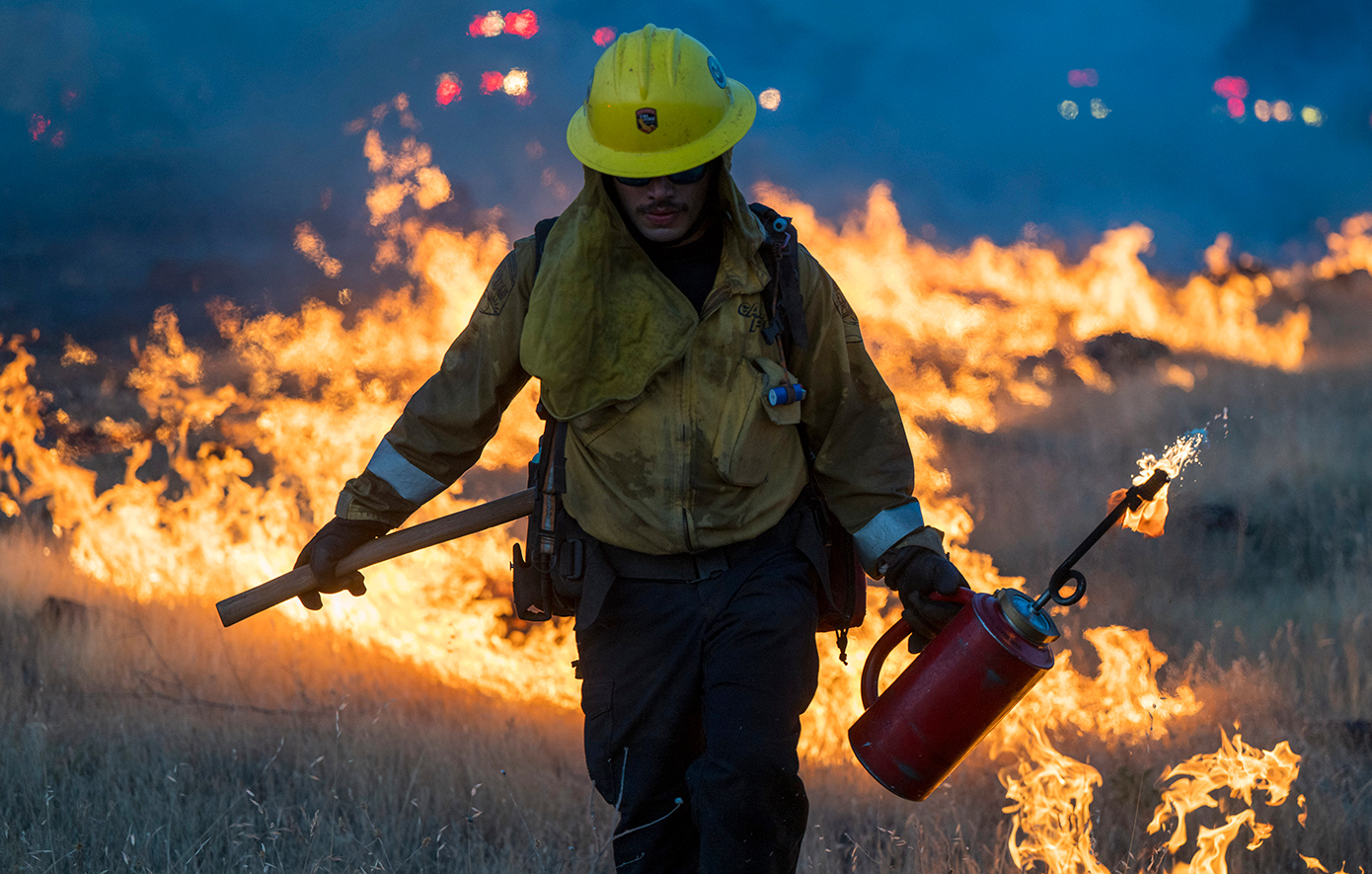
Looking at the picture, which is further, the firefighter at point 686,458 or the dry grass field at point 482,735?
the dry grass field at point 482,735

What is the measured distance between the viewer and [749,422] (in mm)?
2686

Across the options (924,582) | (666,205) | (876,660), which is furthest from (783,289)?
(876,660)

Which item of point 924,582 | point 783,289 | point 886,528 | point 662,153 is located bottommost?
point 924,582

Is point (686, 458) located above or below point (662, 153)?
below

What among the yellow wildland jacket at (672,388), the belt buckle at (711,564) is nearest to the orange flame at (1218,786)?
the yellow wildland jacket at (672,388)

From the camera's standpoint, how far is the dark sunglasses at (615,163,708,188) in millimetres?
2768

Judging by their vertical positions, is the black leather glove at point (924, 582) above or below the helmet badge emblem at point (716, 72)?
below

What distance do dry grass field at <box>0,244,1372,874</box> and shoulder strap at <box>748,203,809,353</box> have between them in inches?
59.7

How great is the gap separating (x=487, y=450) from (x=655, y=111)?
215 inches

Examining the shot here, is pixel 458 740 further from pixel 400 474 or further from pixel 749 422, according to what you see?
pixel 749 422

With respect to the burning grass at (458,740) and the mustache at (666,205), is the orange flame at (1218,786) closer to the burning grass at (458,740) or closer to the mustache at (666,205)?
the burning grass at (458,740)

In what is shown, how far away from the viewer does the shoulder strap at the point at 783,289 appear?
110 inches

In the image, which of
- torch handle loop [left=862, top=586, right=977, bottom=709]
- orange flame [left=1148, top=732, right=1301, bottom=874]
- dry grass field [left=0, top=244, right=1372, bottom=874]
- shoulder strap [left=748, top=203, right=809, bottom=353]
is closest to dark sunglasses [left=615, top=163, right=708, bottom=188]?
shoulder strap [left=748, top=203, right=809, bottom=353]

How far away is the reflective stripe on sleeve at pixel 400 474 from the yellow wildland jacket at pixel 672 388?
173 millimetres
